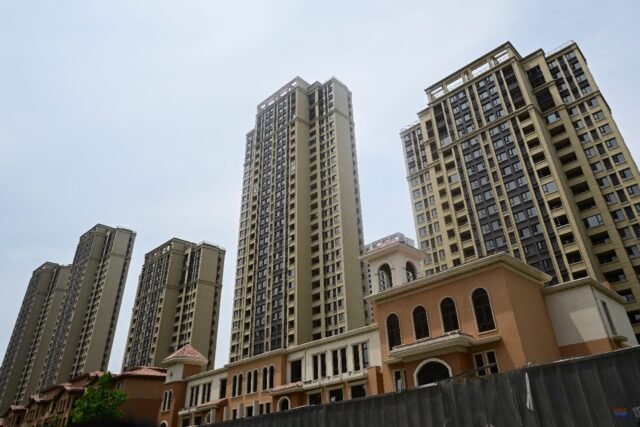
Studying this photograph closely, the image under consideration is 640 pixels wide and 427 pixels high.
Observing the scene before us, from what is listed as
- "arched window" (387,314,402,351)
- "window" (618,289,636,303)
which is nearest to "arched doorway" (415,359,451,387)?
"arched window" (387,314,402,351)

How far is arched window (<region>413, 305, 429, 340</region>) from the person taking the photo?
32.2m

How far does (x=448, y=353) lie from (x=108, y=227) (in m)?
124

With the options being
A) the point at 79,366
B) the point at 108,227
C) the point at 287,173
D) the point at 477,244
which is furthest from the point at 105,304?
the point at 477,244

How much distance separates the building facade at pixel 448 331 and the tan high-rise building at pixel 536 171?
2389 cm

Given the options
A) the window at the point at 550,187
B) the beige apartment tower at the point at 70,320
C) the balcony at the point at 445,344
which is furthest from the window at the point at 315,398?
the beige apartment tower at the point at 70,320

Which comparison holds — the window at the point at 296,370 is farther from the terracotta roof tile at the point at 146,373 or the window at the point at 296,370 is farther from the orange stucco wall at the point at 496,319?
the terracotta roof tile at the point at 146,373

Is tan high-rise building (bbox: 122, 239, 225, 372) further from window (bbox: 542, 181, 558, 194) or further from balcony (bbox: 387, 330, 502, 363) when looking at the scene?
balcony (bbox: 387, 330, 502, 363)

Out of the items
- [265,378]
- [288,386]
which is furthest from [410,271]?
[265,378]

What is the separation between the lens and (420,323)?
3269cm

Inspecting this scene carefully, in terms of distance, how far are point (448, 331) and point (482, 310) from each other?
273cm

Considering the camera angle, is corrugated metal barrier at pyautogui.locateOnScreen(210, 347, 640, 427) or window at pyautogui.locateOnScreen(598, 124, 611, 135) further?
window at pyautogui.locateOnScreen(598, 124, 611, 135)

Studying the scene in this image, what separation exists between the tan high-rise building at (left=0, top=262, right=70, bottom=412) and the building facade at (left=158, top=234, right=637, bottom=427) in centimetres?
10997

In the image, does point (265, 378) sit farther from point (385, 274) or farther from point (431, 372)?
point (431, 372)

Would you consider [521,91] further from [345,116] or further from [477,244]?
[345,116]
